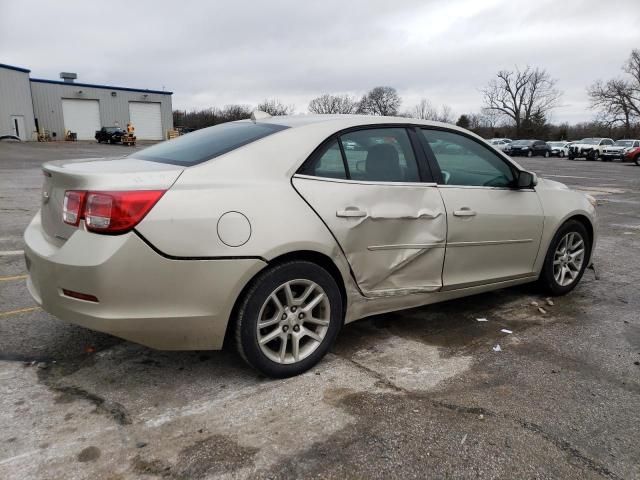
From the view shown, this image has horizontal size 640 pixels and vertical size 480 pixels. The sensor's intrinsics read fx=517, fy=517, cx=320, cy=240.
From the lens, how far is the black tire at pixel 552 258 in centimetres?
445

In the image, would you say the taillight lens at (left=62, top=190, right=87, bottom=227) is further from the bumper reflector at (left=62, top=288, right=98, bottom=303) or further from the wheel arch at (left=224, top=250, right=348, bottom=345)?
the wheel arch at (left=224, top=250, right=348, bottom=345)

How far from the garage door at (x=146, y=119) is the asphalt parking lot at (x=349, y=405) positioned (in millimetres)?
54507

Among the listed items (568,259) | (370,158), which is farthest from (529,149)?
(370,158)

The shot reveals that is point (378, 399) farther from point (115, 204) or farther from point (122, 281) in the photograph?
point (115, 204)

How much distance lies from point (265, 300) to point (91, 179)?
1.08 m

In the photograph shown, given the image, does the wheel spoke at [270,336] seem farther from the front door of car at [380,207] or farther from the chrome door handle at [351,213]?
the chrome door handle at [351,213]

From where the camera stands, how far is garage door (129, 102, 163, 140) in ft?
178

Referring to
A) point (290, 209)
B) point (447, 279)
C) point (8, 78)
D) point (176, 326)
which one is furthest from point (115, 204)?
point (8, 78)

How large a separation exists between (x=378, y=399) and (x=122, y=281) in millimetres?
1469

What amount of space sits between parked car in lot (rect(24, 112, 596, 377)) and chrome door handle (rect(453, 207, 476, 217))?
0.01 meters

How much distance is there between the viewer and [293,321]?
298 centimetres

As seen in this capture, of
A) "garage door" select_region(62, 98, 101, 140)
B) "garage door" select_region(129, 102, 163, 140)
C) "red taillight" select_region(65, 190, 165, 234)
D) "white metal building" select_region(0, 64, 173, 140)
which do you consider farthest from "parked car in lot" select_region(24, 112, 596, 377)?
"garage door" select_region(129, 102, 163, 140)

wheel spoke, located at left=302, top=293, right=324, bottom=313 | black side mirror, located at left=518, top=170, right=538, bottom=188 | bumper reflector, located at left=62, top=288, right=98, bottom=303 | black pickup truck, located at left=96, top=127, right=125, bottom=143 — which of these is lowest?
wheel spoke, located at left=302, top=293, right=324, bottom=313

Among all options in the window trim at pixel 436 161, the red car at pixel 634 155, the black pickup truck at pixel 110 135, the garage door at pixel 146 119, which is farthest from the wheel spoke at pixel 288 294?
the garage door at pixel 146 119
